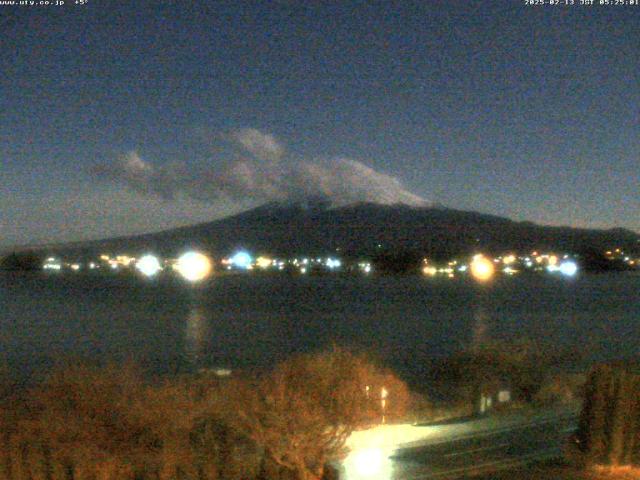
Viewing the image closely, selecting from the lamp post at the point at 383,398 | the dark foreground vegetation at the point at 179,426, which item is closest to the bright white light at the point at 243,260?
the lamp post at the point at 383,398

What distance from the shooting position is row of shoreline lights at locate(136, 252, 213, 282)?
114m

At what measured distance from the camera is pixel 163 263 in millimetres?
116875

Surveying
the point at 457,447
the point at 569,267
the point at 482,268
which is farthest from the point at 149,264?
the point at 457,447

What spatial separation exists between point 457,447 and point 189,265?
342ft

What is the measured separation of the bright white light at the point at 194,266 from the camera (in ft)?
375

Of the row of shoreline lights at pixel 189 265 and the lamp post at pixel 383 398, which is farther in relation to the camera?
the row of shoreline lights at pixel 189 265

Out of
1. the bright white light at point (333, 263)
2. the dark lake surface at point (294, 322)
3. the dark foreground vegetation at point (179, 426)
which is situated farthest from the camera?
the bright white light at point (333, 263)

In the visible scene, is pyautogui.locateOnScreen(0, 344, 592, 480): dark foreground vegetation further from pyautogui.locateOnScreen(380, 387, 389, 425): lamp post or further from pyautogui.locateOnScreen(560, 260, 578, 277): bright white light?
pyautogui.locateOnScreen(560, 260, 578, 277): bright white light

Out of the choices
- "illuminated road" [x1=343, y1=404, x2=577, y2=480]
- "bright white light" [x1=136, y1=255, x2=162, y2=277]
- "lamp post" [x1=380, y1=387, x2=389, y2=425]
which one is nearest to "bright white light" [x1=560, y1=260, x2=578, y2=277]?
"bright white light" [x1=136, y1=255, x2=162, y2=277]

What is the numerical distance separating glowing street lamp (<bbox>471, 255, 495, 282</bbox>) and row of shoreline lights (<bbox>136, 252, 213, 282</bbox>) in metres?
32.6

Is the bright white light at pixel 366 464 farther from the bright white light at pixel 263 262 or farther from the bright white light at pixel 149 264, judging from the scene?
the bright white light at pixel 149 264

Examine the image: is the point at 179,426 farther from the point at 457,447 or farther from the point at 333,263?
the point at 333,263

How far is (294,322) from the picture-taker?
5312 cm

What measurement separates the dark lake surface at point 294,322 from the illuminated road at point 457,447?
564 cm
